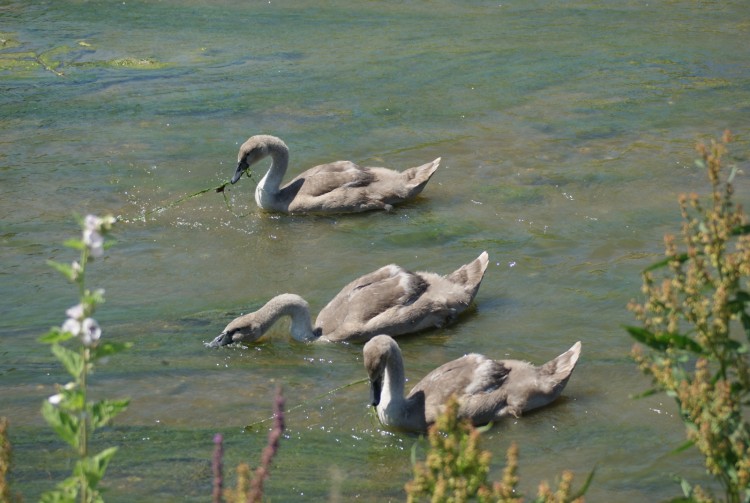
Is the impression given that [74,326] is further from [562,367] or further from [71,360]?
[562,367]

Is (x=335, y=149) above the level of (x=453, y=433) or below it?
below

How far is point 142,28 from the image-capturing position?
1655 cm

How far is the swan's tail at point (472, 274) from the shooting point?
8.62 meters

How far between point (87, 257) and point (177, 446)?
145 inches

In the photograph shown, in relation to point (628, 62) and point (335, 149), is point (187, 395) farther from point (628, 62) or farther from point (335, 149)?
point (628, 62)

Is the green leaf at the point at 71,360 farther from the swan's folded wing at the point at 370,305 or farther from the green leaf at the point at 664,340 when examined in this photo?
the swan's folded wing at the point at 370,305

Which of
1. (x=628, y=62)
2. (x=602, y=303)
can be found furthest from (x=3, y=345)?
(x=628, y=62)

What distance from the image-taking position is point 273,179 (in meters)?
11.1

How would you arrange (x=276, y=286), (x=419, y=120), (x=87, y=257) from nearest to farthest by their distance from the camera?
(x=87, y=257) → (x=276, y=286) → (x=419, y=120)

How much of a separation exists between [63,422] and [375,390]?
411 centimetres

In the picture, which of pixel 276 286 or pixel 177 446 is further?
pixel 276 286

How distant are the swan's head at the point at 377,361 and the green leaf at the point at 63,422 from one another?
4.06 metres

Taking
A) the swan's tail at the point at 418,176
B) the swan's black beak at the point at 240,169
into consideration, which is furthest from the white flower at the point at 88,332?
the swan's black beak at the point at 240,169

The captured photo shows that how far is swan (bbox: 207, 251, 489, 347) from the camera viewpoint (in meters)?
8.34
